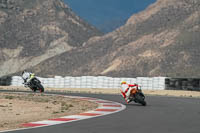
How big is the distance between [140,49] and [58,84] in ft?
151

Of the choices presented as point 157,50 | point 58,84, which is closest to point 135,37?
point 157,50

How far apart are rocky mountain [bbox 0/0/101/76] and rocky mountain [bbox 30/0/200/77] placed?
898cm

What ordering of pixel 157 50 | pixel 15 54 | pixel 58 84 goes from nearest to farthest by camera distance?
pixel 58 84
pixel 157 50
pixel 15 54

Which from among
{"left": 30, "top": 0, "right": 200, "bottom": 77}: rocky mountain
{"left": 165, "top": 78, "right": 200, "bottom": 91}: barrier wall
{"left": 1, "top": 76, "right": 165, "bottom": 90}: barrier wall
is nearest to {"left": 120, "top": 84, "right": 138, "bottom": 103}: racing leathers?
{"left": 165, "top": 78, "right": 200, "bottom": 91}: barrier wall

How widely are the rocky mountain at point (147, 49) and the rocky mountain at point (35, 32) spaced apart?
8.98 meters

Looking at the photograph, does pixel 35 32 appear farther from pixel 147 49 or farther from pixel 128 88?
pixel 128 88

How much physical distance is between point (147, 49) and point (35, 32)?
3859cm

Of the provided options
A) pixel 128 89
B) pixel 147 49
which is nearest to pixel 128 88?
pixel 128 89

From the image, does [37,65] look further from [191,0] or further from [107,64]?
[191,0]

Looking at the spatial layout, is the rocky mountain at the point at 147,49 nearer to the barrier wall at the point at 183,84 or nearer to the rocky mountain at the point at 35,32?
the rocky mountain at the point at 35,32

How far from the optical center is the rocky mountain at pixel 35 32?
351 feet

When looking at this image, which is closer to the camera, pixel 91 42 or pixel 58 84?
pixel 58 84

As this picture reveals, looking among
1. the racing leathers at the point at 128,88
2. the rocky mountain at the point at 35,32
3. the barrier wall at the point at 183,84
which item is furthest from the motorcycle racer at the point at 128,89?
the rocky mountain at the point at 35,32

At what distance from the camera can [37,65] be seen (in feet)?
323
